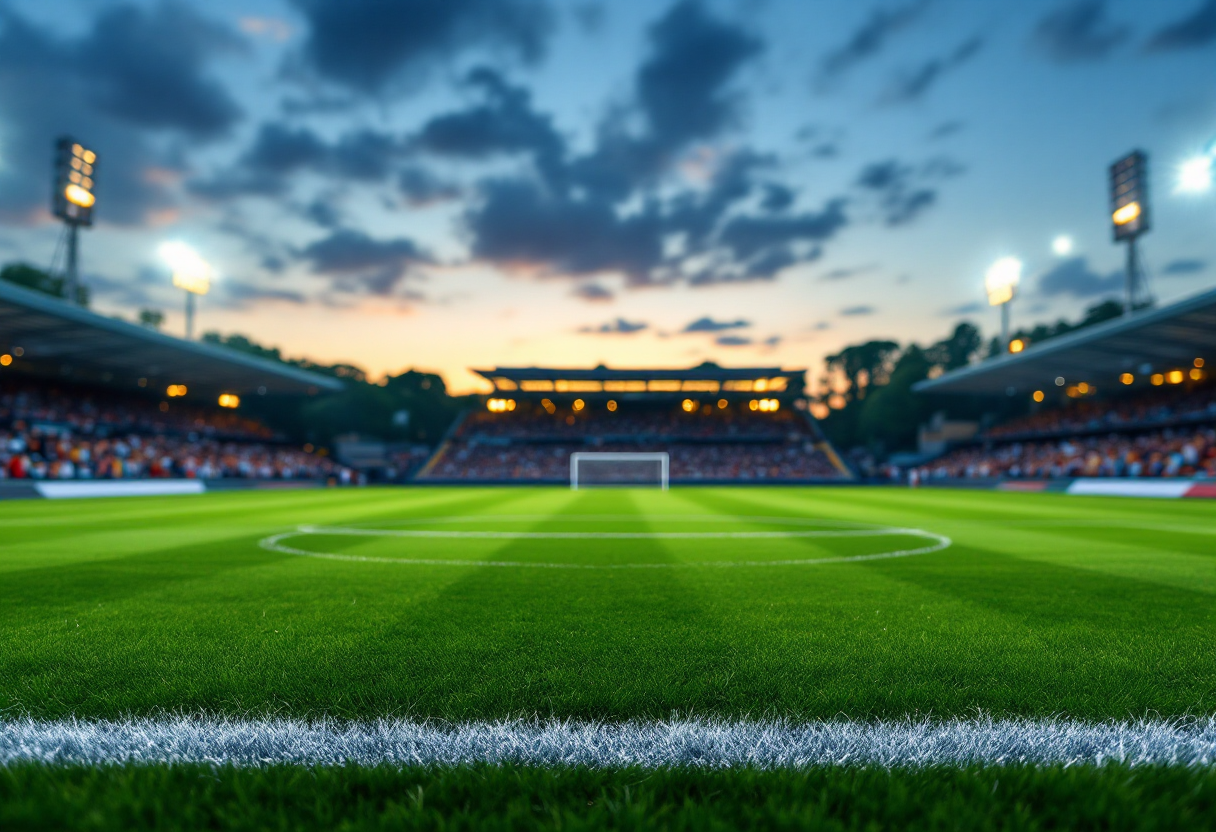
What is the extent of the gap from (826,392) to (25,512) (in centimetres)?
8413

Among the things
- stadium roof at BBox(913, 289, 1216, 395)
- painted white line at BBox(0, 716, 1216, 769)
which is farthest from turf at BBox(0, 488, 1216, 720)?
stadium roof at BBox(913, 289, 1216, 395)

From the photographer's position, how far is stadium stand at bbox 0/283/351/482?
26.7 meters

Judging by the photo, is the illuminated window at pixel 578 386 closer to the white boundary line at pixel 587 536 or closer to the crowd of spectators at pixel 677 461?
the crowd of spectators at pixel 677 461

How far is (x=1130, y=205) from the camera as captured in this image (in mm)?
34406

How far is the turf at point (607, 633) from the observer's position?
282cm

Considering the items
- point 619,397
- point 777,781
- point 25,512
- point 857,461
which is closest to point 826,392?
point 857,461

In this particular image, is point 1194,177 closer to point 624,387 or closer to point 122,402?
point 624,387

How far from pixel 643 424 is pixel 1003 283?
2877 centimetres

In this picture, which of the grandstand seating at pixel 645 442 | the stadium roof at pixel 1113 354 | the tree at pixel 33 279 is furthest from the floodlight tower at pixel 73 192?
the stadium roof at pixel 1113 354

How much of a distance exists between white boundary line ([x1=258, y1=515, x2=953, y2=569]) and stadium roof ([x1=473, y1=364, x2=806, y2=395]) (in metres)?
38.2

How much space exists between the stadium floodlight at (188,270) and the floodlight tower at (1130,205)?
5286 cm

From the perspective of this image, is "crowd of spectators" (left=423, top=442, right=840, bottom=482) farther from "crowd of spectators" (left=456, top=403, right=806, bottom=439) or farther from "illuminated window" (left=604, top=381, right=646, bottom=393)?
"illuminated window" (left=604, top=381, right=646, bottom=393)

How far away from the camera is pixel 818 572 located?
6445 millimetres

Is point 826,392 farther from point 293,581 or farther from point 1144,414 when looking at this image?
point 293,581
